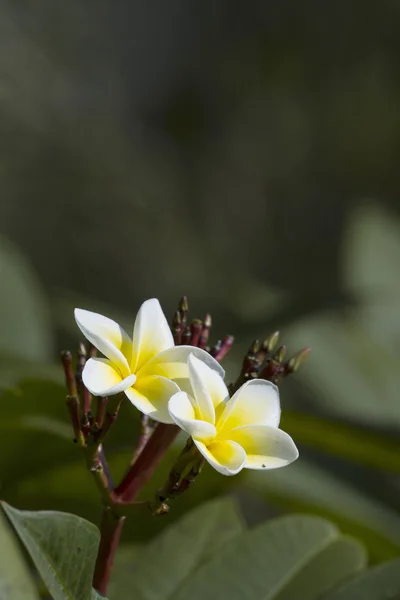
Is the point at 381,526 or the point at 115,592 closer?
the point at 115,592

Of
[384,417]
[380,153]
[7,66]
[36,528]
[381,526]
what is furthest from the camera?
[380,153]

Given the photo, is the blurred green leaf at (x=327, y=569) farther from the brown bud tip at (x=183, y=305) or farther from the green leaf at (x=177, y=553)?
the brown bud tip at (x=183, y=305)

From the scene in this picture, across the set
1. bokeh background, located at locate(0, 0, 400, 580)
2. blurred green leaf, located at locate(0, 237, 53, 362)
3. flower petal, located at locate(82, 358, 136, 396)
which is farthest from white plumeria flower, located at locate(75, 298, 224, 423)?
bokeh background, located at locate(0, 0, 400, 580)

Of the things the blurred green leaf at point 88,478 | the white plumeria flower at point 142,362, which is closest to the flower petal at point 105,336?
the white plumeria flower at point 142,362

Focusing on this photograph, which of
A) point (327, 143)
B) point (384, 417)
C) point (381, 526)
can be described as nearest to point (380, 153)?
point (327, 143)

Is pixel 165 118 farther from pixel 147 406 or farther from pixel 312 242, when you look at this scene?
pixel 147 406

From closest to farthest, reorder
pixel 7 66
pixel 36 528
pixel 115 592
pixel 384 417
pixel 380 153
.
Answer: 1. pixel 36 528
2. pixel 115 592
3. pixel 384 417
4. pixel 7 66
5. pixel 380 153

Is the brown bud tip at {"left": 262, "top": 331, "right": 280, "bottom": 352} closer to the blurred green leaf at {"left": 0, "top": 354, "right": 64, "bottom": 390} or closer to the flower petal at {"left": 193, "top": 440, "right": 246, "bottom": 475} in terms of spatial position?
the flower petal at {"left": 193, "top": 440, "right": 246, "bottom": 475}

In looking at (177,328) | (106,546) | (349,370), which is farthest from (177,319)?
(349,370)

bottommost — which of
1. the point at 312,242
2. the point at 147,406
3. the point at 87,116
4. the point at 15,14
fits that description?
the point at 312,242
